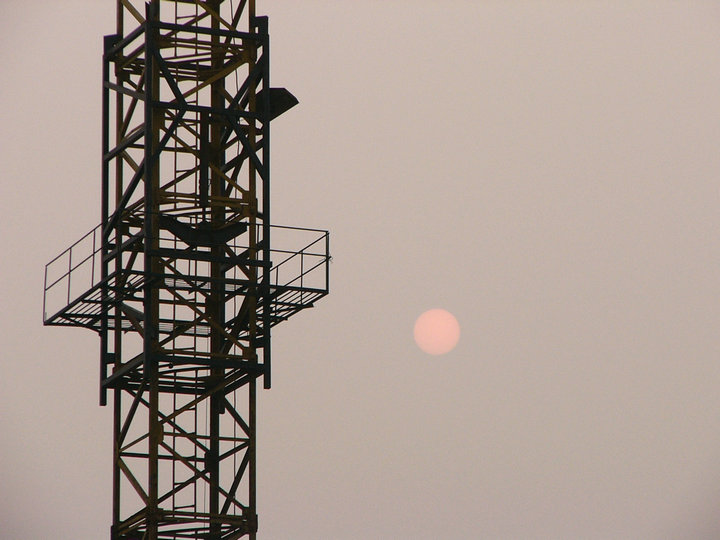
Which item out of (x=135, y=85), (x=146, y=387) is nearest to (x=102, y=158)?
(x=135, y=85)

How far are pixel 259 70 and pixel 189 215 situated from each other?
4962 mm

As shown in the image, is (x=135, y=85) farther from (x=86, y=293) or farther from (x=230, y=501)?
(x=230, y=501)

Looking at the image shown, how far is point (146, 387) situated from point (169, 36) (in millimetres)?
10490

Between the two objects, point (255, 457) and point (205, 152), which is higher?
point (205, 152)

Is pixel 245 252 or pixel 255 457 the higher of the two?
pixel 245 252

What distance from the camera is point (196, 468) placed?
241ft

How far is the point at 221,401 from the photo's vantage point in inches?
2936

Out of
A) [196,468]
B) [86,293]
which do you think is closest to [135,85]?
[86,293]

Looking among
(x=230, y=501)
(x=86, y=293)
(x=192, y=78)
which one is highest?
(x=192, y=78)

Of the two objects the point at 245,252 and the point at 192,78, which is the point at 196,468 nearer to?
the point at 245,252

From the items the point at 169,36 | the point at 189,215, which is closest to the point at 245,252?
the point at 189,215

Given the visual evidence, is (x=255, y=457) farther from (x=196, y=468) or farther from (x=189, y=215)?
(x=189, y=215)

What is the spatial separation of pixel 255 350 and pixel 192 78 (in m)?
8.55

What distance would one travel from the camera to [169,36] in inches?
2931
